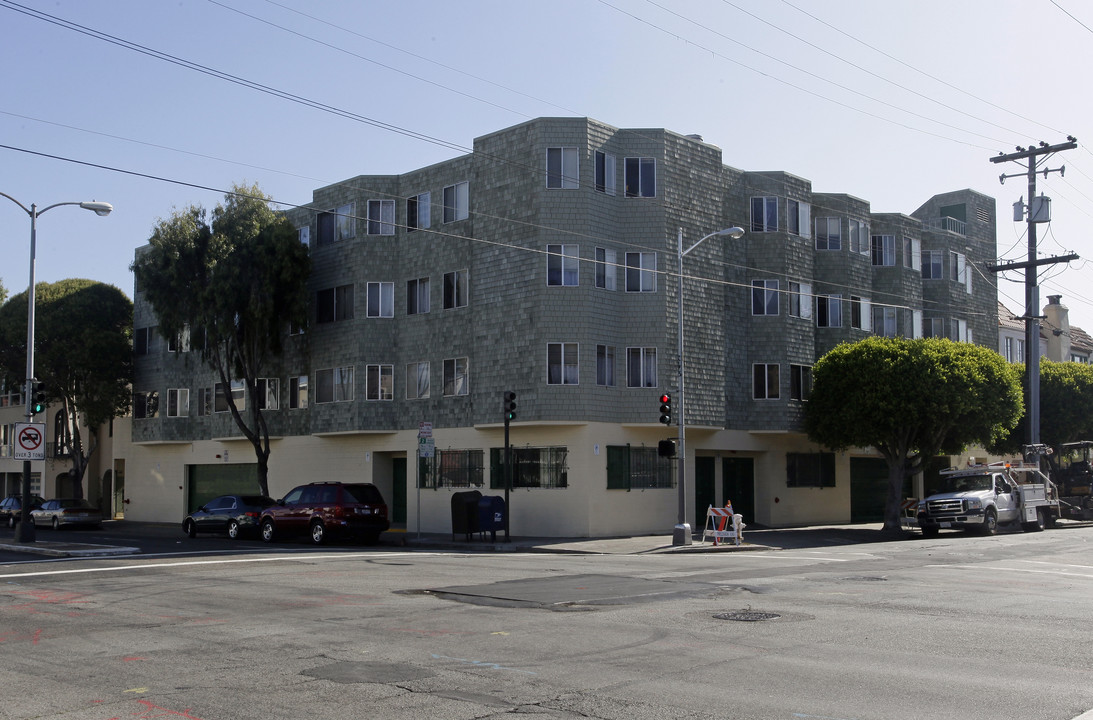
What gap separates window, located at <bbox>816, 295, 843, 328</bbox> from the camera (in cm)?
3912

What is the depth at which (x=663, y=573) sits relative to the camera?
18625mm

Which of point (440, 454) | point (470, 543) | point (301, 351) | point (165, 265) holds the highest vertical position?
point (165, 265)

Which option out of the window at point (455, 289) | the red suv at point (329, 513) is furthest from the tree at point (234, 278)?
the red suv at point (329, 513)

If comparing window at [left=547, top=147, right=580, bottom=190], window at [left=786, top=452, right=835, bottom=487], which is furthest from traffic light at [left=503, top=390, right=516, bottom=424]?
window at [left=786, top=452, right=835, bottom=487]

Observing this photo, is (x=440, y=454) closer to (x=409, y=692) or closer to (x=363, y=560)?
(x=363, y=560)

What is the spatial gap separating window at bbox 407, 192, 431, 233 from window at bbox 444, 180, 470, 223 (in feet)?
3.29

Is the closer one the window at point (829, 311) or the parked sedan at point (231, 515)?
the parked sedan at point (231, 515)

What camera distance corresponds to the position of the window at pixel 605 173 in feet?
108

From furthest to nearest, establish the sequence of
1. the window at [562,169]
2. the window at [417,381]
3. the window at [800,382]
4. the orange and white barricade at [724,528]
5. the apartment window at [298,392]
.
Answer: the apartment window at [298,392], the window at [800,382], the window at [417,381], the window at [562,169], the orange and white barricade at [724,528]

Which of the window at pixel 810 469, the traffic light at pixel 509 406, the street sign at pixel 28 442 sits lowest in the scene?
the window at pixel 810 469

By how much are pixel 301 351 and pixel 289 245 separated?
440 centimetres

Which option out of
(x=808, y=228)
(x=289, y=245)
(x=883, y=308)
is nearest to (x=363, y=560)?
(x=289, y=245)

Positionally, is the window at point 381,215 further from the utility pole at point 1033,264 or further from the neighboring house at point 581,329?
the utility pole at point 1033,264

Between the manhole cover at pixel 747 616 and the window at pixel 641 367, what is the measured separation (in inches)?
772
